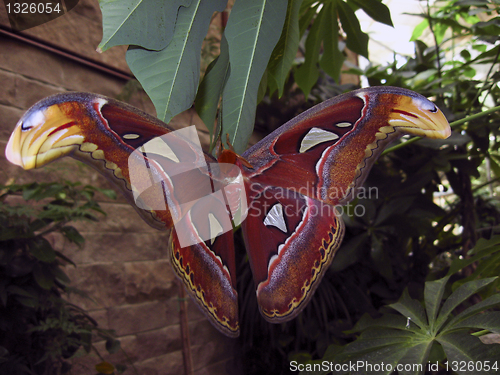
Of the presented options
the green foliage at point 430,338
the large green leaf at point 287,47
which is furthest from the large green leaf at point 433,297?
the large green leaf at point 287,47

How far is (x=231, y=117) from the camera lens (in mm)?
472

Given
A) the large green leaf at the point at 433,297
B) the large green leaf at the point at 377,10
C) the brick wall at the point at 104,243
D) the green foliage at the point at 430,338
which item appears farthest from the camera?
the brick wall at the point at 104,243

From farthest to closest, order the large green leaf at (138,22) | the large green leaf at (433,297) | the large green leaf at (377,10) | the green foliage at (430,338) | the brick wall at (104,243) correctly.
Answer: the brick wall at (104,243) < the large green leaf at (377,10) < the large green leaf at (433,297) < the green foliage at (430,338) < the large green leaf at (138,22)

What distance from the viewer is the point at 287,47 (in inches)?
24.0

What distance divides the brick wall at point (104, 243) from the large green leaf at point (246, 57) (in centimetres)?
79

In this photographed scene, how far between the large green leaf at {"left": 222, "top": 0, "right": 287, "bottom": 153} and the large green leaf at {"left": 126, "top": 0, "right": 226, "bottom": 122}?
0.05m

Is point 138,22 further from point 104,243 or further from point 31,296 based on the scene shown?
point 104,243

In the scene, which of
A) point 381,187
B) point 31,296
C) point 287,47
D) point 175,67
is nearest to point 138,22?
point 175,67

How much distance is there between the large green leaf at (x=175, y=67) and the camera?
1.44 feet

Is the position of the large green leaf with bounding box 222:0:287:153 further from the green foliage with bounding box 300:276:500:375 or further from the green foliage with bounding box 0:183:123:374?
the green foliage with bounding box 0:183:123:374

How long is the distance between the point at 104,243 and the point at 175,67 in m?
0.96

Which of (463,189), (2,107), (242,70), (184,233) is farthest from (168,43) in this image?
(463,189)

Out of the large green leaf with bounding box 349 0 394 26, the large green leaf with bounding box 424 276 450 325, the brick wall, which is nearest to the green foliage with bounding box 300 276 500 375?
the large green leaf with bounding box 424 276 450 325

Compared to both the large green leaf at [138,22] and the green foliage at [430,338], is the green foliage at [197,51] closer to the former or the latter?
the large green leaf at [138,22]
